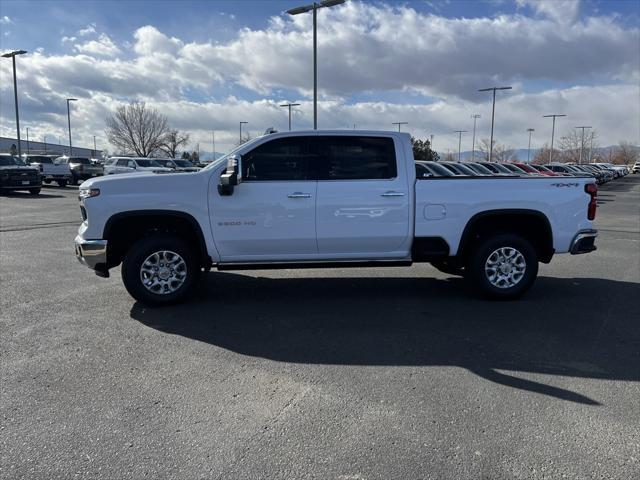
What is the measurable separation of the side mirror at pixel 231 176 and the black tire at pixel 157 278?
80cm

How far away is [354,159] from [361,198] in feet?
1.64

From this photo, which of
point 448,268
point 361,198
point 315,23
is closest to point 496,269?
point 448,268

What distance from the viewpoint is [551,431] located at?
10.3ft

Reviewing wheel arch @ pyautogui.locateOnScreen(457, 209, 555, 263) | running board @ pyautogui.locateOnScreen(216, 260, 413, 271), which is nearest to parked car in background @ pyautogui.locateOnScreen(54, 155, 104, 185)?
running board @ pyautogui.locateOnScreen(216, 260, 413, 271)

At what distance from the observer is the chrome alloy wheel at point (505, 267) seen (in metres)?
6.05

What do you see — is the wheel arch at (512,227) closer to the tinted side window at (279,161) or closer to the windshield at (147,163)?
the tinted side window at (279,161)

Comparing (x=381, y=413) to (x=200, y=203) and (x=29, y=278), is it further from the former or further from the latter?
(x=29, y=278)

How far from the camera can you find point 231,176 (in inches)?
212

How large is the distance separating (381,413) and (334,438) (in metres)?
0.45

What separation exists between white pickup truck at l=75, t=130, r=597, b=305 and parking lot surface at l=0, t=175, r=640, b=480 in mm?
531

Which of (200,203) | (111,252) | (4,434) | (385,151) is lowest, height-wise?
(4,434)

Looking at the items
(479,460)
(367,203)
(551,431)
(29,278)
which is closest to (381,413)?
(479,460)

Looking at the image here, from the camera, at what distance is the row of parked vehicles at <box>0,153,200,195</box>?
76.3 feet

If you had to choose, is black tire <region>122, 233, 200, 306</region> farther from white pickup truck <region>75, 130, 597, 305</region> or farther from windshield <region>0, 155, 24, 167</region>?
windshield <region>0, 155, 24, 167</region>
